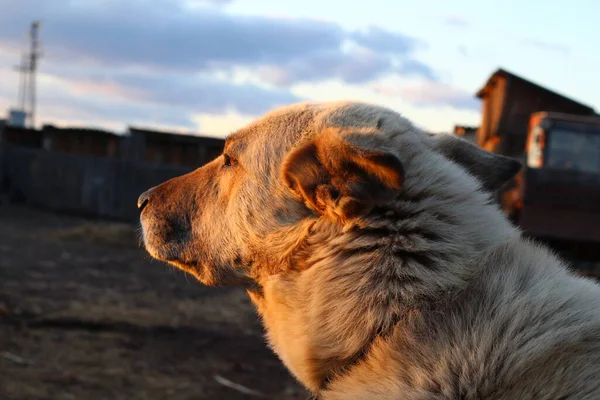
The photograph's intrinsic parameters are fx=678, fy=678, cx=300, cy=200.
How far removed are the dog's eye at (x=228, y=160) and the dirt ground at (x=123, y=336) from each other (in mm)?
2164

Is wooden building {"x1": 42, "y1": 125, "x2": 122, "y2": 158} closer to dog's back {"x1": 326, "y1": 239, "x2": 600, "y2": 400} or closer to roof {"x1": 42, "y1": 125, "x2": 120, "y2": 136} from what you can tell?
roof {"x1": 42, "y1": 125, "x2": 120, "y2": 136}

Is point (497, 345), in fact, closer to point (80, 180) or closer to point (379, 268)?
point (379, 268)

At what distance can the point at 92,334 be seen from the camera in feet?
21.5

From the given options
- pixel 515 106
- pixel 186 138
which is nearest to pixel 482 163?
pixel 515 106

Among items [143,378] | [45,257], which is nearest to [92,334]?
[143,378]

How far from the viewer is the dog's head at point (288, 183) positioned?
2119 mm

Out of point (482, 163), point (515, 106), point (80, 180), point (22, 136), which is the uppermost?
point (515, 106)

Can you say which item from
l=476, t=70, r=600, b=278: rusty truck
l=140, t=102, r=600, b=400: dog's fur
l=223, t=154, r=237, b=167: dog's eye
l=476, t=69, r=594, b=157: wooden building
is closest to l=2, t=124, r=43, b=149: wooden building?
l=476, t=69, r=594, b=157: wooden building

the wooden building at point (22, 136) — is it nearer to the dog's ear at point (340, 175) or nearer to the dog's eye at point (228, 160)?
the dog's eye at point (228, 160)

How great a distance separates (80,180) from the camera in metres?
17.3

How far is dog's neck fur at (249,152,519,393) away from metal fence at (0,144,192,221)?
13.5 m

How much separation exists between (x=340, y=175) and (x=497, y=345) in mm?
699

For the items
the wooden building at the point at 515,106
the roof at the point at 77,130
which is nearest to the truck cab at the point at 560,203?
the wooden building at the point at 515,106

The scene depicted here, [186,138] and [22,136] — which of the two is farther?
[22,136]
